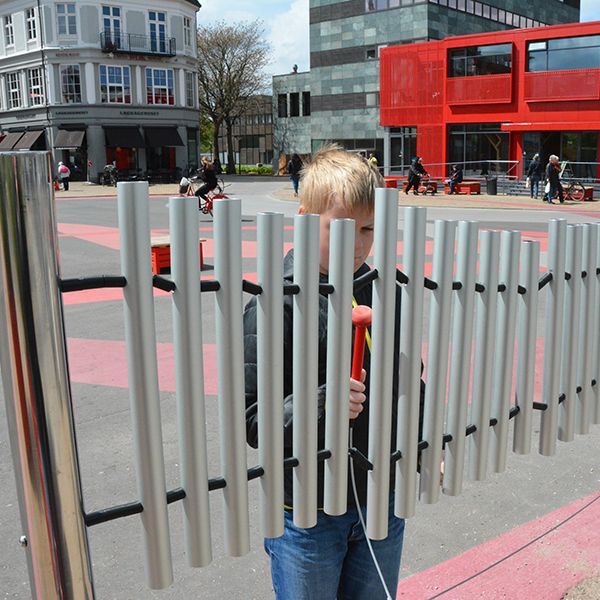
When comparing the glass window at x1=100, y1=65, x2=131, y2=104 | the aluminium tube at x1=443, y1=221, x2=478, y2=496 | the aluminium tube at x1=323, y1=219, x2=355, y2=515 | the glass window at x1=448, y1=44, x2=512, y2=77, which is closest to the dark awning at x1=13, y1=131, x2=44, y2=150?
the glass window at x1=100, y1=65, x2=131, y2=104

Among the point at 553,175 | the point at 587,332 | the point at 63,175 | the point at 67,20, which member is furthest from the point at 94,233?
the point at 67,20

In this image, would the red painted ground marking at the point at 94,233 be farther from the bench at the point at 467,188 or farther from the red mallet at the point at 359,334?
the bench at the point at 467,188

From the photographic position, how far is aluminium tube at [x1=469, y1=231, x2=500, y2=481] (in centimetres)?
239

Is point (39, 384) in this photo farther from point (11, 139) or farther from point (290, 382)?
point (11, 139)

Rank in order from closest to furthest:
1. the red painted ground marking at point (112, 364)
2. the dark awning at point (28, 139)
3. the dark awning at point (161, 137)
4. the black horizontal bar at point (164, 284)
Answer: the black horizontal bar at point (164, 284), the red painted ground marking at point (112, 364), the dark awning at point (28, 139), the dark awning at point (161, 137)

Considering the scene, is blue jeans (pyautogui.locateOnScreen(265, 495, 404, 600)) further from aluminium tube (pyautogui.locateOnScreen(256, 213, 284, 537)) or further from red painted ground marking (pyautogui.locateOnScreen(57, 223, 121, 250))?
red painted ground marking (pyautogui.locateOnScreen(57, 223, 121, 250))

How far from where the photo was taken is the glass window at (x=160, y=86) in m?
47.2

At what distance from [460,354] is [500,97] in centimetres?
3255

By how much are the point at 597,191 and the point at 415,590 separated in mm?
27428

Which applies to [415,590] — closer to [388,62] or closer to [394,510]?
[394,510]

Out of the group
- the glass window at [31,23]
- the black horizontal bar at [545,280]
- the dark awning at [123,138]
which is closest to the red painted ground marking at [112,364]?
the black horizontal bar at [545,280]

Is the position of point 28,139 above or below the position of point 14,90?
below

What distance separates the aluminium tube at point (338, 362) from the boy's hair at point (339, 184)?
0.16 metres

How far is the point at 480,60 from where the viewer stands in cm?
3297
